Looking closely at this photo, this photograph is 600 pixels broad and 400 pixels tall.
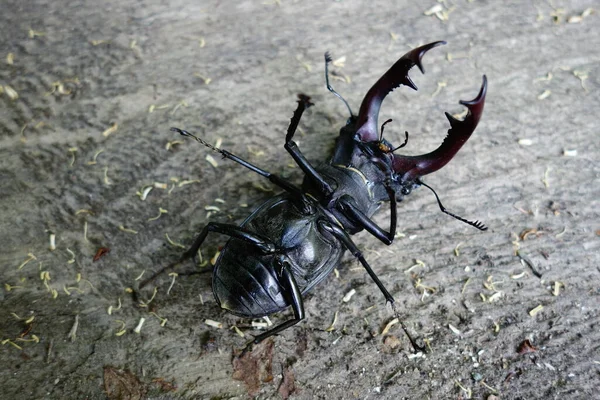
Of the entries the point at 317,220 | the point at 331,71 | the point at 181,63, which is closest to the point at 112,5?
the point at 181,63

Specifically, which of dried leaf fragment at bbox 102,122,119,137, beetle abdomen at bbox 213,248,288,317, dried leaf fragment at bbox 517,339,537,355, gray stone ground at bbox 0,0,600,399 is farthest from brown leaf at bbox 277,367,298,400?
dried leaf fragment at bbox 102,122,119,137

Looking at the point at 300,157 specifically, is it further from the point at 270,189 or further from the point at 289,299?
the point at 289,299

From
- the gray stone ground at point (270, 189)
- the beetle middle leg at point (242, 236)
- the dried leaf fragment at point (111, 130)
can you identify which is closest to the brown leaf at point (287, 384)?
the gray stone ground at point (270, 189)

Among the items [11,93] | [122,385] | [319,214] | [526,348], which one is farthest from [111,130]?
[526,348]

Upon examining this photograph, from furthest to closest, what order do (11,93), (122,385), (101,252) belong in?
(11,93) → (101,252) → (122,385)

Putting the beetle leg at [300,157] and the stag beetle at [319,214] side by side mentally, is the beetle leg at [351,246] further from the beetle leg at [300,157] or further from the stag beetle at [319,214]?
the beetle leg at [300,157]
